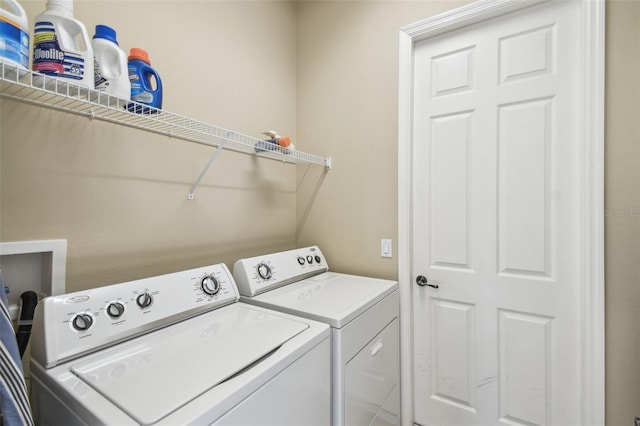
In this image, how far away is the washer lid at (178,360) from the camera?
67 centimetres

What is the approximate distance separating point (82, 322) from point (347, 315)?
2.86 ft

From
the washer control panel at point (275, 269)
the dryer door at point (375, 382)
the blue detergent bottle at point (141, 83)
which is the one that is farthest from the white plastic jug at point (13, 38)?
the dryer door at point (375, 382)

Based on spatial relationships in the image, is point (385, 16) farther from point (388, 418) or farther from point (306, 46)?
point (388, 418)

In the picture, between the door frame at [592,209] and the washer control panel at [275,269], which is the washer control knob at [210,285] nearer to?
the washer control panel at [275,269]

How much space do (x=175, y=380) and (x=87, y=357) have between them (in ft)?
1.09

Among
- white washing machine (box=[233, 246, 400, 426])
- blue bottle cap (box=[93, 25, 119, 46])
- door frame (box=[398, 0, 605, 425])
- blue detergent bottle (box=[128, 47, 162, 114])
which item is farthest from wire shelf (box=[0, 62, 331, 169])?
door frame (box=[398, 0, 605, 425])

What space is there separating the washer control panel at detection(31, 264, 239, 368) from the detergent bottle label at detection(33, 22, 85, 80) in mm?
636

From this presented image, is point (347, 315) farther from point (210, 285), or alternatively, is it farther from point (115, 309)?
point (115, 309)

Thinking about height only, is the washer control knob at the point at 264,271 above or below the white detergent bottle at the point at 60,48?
below

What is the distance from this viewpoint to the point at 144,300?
103 cm

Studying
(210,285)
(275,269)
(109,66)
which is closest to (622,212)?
(275,269)

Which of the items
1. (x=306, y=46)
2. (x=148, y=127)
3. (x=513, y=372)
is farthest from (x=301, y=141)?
(x=513, y=372)

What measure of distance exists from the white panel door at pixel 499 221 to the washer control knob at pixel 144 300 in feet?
4.66

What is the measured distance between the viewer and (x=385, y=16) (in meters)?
1.82
